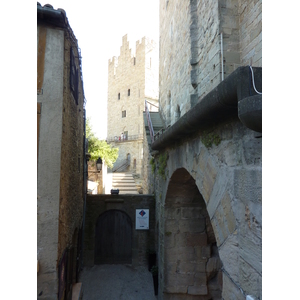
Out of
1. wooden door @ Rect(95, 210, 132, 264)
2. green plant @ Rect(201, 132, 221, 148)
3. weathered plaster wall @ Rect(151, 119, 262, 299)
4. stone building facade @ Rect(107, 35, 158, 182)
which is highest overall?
stone building facade @ Rect(107, 35, 158, 182)

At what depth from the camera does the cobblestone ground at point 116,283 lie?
261 inches

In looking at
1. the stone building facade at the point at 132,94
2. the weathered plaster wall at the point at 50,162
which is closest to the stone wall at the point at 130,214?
the weathered plaster wall at the point at 50,162

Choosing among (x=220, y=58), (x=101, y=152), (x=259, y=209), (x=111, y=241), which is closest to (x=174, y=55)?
(x=220, y=58)

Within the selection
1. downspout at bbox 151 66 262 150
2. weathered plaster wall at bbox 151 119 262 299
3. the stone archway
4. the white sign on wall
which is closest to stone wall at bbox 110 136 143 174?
the white sign on wall

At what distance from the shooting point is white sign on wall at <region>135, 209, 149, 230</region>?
29.2ft

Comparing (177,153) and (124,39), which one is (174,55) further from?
(124,39)

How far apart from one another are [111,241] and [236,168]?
8146 mm

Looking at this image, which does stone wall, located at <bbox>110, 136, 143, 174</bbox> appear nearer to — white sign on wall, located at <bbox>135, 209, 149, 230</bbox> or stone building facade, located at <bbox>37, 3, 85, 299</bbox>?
white sign on wall, located at <bbox>135, 209, 149, 230</bbox>

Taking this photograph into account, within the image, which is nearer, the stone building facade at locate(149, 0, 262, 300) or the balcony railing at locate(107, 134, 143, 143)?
the stone building facade at locate(149, 0, 262, 300)

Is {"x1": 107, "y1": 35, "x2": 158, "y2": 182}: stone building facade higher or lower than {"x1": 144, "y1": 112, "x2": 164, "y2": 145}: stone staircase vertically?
higher

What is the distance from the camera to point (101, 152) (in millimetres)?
13398

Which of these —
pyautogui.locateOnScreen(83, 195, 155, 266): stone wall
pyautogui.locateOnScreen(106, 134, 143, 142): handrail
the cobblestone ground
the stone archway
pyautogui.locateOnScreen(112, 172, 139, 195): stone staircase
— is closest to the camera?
the stone archway

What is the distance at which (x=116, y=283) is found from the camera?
7398 millimetres

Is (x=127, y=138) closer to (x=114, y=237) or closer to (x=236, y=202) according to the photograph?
(x=114, y=237)
